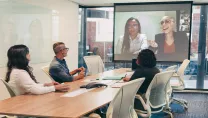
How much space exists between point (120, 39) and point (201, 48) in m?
2.15

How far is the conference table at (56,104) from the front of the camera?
2172 mm

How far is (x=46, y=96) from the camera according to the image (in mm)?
2791

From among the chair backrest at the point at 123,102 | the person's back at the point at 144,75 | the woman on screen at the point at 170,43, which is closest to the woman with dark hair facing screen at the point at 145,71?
the person's back at the point at 144,75

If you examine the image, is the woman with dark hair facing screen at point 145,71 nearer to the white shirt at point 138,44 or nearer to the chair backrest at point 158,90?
the chair backrest at point 158,90

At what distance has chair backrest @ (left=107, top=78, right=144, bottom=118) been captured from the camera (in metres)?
2.13

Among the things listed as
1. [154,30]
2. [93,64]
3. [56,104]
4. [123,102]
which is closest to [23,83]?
[56,104]

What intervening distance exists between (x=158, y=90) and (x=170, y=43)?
3854mm

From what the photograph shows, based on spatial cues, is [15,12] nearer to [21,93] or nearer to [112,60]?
[21,93]

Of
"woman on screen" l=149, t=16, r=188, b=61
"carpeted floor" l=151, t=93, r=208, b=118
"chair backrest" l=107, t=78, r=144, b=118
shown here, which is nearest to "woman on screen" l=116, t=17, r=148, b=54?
"woman on screen" l=149, t=16, r=188, b=61

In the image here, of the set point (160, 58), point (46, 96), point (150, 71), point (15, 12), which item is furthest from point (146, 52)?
point (160, 58)

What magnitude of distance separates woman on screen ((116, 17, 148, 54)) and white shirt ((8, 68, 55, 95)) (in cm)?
467

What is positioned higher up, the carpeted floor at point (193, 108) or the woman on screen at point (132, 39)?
the woman on screen at point (132, 39)

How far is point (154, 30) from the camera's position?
23.5 feet

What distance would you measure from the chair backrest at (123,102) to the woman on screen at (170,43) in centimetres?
483
